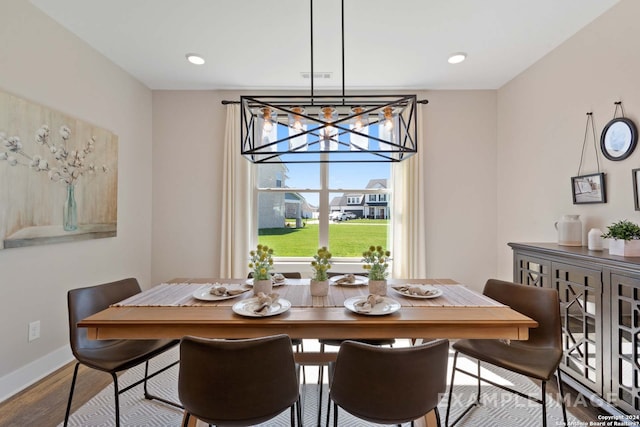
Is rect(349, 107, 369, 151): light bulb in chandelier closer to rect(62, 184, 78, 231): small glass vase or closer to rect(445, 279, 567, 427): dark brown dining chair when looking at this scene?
rect(445, 279, 567, 427): dark brown dining chair

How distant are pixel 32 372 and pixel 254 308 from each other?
1.98m

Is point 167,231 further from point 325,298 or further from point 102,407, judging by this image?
point 325,298

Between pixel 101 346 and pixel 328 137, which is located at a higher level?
pixel 328 137

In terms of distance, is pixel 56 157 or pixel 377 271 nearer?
pixel 377 271

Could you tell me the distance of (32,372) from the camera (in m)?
2.14

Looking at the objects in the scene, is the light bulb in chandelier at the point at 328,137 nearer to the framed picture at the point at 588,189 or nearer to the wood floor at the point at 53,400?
the framed picture at the point at 588,189

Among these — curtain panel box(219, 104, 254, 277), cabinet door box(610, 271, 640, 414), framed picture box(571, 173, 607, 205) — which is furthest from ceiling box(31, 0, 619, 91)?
cabinet door box(610, 271, 640, 414)

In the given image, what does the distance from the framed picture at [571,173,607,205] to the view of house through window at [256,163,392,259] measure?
1747 mm

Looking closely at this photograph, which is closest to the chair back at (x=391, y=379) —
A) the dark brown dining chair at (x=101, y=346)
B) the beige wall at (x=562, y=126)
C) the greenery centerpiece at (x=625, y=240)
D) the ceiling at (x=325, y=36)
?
the dark brown dining chair at (x=101, y=346)

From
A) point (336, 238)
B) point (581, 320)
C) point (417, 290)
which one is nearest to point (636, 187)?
point (581, 320)

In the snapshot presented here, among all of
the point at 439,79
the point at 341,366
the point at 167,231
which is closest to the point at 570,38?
the point at 439,79

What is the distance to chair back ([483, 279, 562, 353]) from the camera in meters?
1.71

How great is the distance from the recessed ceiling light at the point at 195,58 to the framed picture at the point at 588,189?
340 cm

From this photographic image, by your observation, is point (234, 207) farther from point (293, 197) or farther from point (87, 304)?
point (87, 304)
